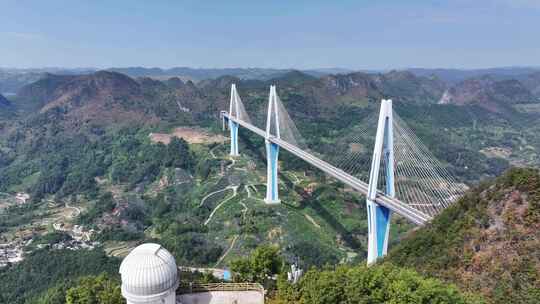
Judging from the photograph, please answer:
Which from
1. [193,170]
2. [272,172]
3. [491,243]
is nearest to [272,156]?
[272,172]

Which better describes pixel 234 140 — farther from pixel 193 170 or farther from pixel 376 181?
pixel 376 181

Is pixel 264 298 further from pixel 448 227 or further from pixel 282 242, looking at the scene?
pixel 282 242

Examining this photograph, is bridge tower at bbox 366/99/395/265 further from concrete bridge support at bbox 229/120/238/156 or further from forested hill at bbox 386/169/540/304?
concrete bridge support at bbox 229/120/238/156

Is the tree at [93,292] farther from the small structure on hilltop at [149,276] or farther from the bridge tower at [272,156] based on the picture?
the bridge tower at [272,156]

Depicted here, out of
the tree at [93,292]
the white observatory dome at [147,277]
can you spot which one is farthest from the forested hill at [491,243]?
the tree at [93,292]

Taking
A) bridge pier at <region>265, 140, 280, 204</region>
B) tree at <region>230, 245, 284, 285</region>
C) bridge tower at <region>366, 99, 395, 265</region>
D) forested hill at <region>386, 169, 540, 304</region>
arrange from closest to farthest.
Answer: forested hill at <region>386, 169, 540, 304</region> → tree at <region>230, 245, 284, 285</region> → bridge tower at <region>366, 99, 395, 265</region> → bridge pier at <region>265, 140, 280, 204</region>

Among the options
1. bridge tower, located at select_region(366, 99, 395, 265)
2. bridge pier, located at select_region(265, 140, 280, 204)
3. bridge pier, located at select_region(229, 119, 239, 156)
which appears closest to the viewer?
bridge tower, located at select_region(366, 99, 395, 265)

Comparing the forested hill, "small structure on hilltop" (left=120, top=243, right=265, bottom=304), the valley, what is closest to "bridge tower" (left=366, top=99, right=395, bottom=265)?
the valley
